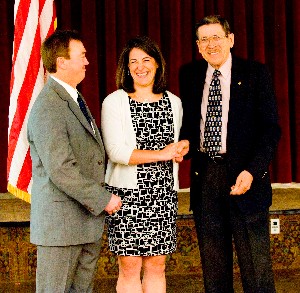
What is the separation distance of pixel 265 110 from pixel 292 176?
2.17 meters

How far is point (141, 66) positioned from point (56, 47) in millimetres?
435

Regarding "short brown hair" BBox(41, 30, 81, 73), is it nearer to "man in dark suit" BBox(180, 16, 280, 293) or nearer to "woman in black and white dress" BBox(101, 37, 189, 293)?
"woman in black and white dress" BBox(101, 37, 189, 293)

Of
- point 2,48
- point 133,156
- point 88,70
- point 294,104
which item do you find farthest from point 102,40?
point 133,156

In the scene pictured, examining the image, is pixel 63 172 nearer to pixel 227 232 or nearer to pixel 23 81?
pixel 227 232

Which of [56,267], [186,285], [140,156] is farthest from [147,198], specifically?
[186,285]

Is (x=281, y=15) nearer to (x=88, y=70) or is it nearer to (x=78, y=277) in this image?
(x=88, y=70)

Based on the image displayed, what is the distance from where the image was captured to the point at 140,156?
8.73ft

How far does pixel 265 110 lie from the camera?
2676 millimetres

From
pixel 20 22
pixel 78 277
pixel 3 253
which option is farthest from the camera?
pixel 3 253

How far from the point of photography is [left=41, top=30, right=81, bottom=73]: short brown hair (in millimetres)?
2453

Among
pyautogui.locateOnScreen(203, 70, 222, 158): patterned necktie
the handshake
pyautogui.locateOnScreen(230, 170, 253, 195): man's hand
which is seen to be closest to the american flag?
the handshake

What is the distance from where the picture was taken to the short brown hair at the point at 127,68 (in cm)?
274

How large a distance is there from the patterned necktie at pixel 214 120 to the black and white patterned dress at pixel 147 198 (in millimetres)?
166

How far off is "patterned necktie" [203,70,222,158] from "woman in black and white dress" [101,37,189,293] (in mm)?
111
